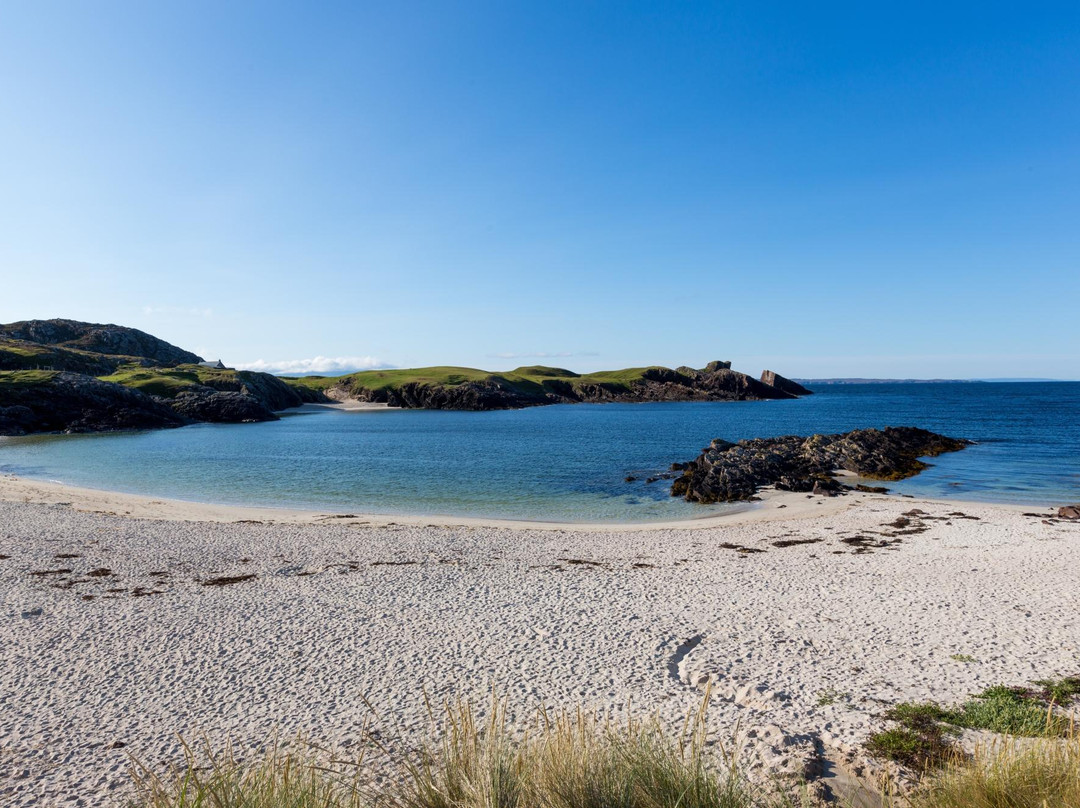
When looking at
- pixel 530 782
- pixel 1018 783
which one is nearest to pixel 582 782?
pixel 530 782

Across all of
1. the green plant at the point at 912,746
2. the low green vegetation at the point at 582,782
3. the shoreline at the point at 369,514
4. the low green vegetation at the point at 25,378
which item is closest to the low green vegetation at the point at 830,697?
the green plant at the point at 912,746

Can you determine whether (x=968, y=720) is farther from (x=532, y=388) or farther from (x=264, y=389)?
(x=532, y=388)

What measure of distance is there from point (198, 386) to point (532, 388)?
8262 centimetres

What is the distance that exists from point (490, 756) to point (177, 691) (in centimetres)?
826

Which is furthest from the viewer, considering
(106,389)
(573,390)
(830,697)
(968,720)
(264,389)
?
(573,390)

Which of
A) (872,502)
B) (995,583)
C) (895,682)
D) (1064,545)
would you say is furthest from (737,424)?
(895,682)

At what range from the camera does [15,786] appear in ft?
26.0

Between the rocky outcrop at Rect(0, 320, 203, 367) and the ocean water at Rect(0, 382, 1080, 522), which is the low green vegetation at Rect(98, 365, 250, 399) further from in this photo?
the rocky outcrop at Rect(0, 320, 203, 367)

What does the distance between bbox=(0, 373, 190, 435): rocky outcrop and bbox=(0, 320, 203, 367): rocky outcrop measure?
241 ft

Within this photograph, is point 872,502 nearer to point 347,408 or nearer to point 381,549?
point 381,549

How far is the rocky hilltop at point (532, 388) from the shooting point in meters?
141

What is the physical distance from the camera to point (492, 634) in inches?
517

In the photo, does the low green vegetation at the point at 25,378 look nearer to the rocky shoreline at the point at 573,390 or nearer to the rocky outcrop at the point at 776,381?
the rocky shoreline at the point at 573,390

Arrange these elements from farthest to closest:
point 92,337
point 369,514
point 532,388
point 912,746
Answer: point 92,337 → point 532,388 → point 369,514 → point 912,746
